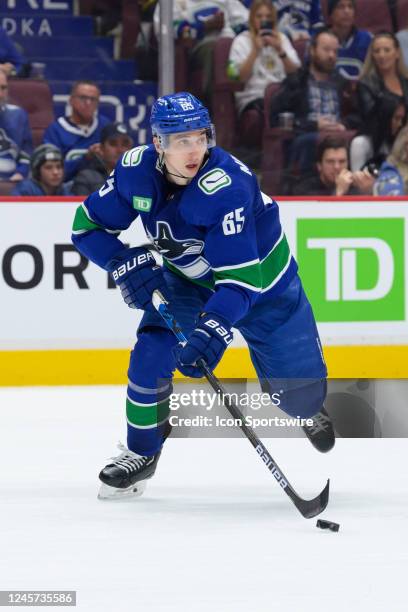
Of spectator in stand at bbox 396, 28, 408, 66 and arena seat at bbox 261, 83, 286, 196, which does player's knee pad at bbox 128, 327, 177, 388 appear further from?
spectator in stand at bbox 396, 28, 408, 66

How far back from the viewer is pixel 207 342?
9.62ft

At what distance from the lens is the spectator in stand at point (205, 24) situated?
20.2ft

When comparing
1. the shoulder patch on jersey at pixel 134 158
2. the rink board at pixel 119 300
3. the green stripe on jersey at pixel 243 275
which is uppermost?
the shoulder patch on jersey at pixel 134 158

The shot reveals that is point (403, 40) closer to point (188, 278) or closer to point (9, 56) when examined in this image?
point (9, 56)

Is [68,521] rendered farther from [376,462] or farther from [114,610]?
[376,462]

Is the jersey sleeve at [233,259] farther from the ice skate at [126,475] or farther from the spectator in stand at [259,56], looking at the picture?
the spectator in stand at [259,56]

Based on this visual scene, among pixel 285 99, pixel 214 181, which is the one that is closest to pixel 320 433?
pixel 214 181

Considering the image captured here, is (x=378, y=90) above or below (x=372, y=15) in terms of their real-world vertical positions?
below

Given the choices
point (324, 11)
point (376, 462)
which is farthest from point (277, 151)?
point (376, 462)

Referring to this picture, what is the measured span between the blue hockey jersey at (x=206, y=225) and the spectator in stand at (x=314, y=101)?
2462mm

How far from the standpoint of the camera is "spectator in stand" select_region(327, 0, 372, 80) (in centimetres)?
639

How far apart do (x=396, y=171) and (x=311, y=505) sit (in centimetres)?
324

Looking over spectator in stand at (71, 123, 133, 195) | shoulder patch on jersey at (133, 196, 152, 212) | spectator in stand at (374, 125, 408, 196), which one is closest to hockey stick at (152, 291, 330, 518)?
shoulder patch on jersey at (133, 196, 152, 212)

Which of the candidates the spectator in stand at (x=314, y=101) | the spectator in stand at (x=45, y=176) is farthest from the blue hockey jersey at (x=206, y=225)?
the spectator in stand at (x=314, y=101)
